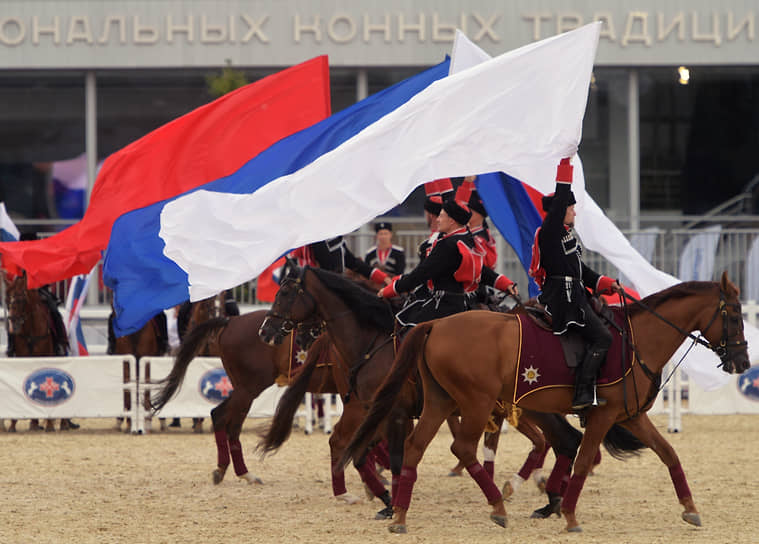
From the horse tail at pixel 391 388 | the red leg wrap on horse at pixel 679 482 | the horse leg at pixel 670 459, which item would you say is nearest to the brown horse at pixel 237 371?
the horse tail at pixel 391 388

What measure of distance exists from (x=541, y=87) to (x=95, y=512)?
514 cm

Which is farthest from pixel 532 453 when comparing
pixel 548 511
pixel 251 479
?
pixel 251 479

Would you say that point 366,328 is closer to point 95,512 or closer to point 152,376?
point 95,512

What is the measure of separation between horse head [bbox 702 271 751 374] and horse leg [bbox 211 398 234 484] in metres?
5.11

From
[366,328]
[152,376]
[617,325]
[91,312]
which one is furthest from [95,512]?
[91,312]

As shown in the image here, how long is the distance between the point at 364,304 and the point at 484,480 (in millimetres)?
1969

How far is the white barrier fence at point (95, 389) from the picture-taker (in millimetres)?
16438

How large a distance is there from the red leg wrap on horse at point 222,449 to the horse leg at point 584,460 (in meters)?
4.10

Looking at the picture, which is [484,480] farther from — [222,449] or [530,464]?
[222,449]

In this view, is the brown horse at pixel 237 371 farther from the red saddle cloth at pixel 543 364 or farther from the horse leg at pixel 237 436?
the red saddle cloth at pixel 543 364

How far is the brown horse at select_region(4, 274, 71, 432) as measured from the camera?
16.5 metres

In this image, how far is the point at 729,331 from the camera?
8.93 metres

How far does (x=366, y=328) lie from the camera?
998 centimetres

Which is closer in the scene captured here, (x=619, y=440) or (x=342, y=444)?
(x=619, y=440)
